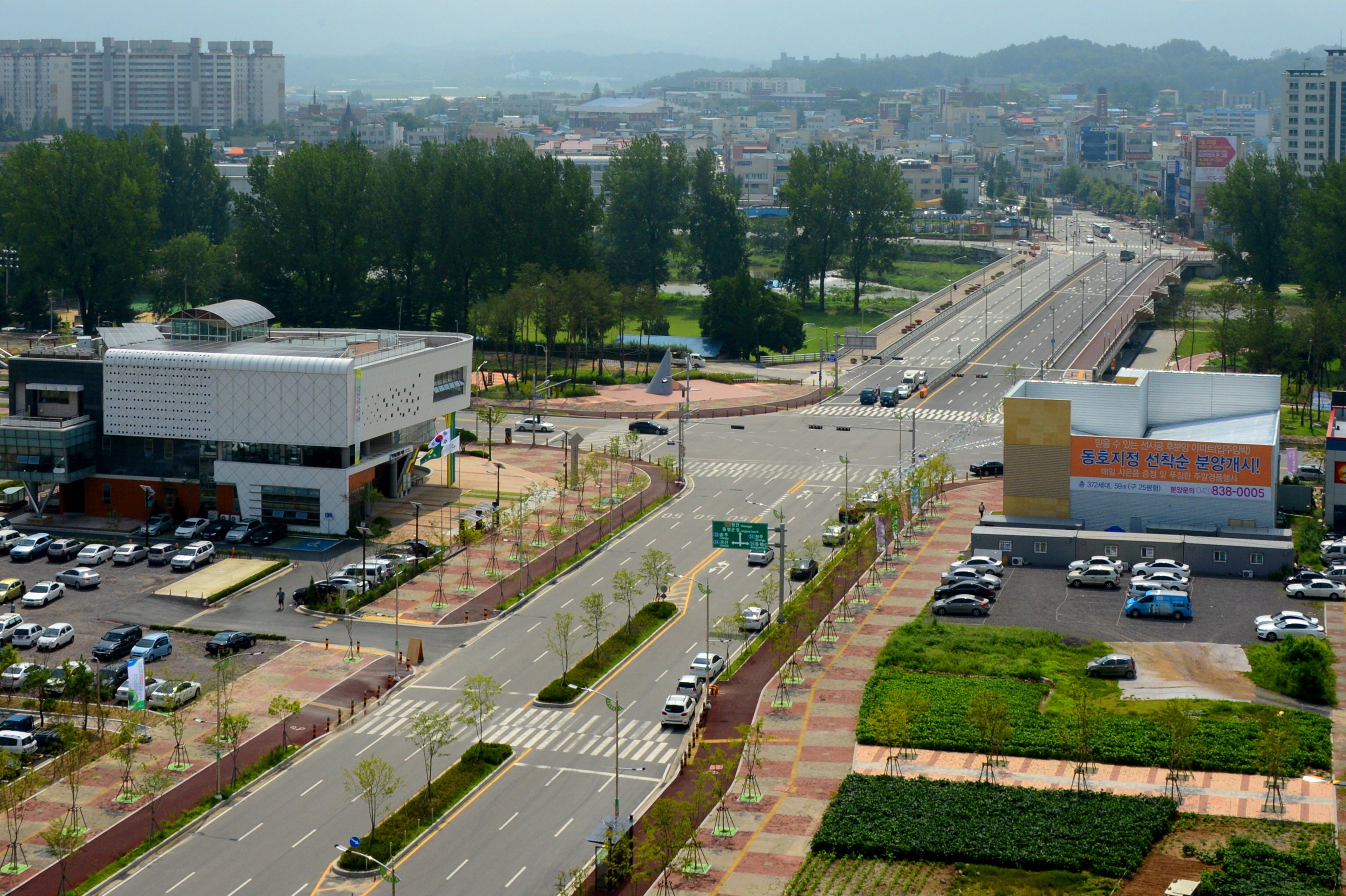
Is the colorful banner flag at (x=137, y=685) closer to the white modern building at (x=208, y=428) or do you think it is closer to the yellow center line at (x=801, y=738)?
the yellow center line at (x=801, y=738)

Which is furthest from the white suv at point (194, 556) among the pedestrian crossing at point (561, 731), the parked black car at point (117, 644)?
the pedestrian crossing at point (561, 731)

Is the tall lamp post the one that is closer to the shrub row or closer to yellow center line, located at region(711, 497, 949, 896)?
yellow center line, located at region(711, 497, 949, 896)

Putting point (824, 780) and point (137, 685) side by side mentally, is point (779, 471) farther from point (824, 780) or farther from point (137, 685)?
point (137, 685)

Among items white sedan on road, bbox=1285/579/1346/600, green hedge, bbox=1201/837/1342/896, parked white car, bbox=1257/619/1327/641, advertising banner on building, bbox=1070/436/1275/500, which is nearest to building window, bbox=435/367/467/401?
advertising banner on building, bbox=1070/436/1275/500

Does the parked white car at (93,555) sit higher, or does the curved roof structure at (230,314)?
the curved roof structure at (230,314)

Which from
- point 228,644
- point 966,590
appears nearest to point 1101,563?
point 966,590

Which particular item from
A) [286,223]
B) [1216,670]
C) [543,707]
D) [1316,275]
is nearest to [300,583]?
[543,707]
